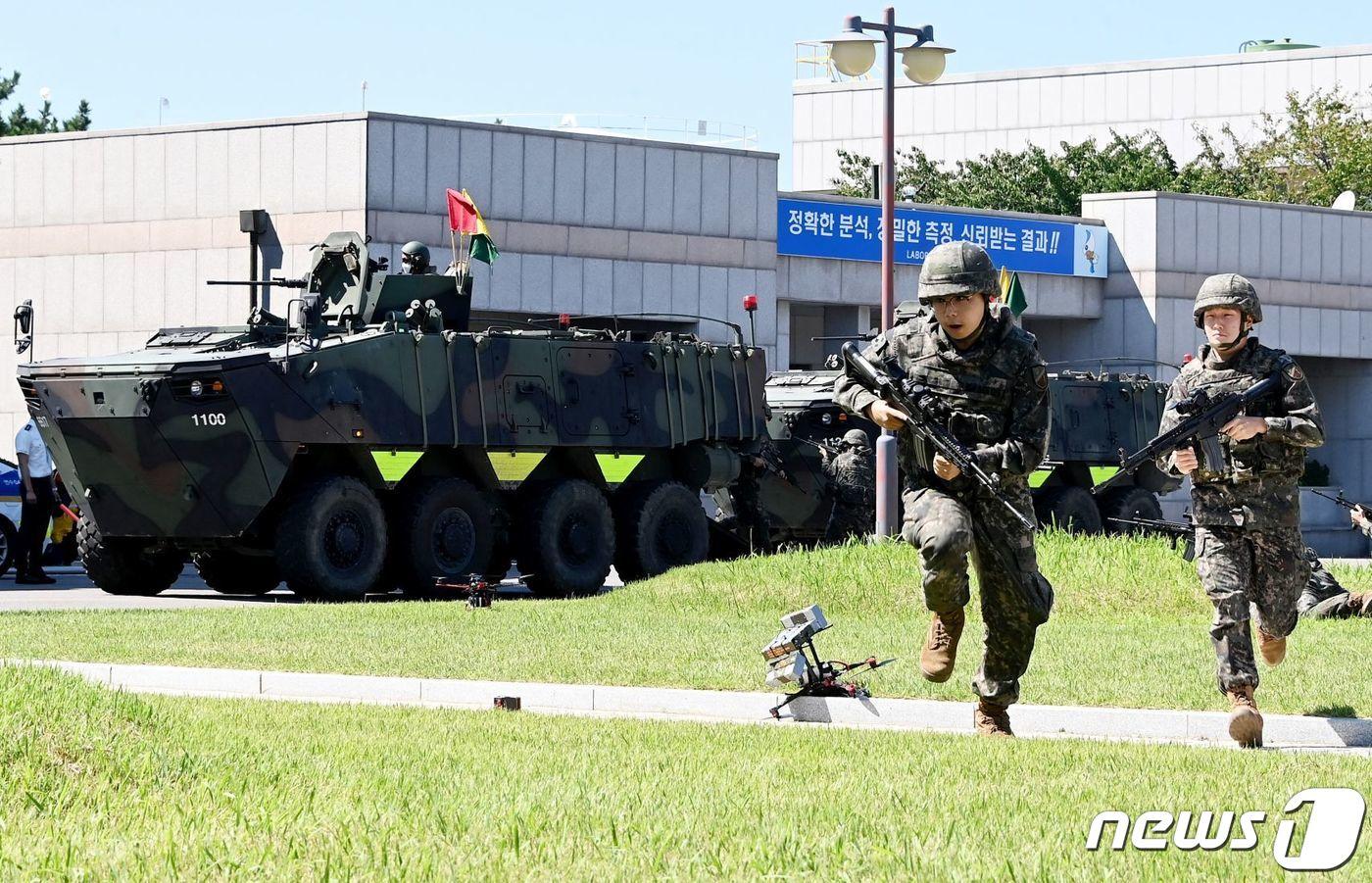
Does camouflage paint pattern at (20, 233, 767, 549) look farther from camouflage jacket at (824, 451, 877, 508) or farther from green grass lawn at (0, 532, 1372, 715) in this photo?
green grass lawn at (0, 532, 1372, 715)

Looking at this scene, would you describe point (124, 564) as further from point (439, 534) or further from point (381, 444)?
point (439, 534)

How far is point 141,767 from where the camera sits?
7406 millimetres

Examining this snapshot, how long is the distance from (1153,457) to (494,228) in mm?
24361

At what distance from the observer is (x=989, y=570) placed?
935cm

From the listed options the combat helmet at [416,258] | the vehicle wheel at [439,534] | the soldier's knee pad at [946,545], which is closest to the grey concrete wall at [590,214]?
the combat helmet at [416,258]

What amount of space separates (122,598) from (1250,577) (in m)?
13.1

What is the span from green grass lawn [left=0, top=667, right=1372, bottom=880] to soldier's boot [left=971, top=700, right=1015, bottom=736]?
30cm

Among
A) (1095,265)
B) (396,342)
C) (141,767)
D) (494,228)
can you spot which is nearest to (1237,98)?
(1095,265)

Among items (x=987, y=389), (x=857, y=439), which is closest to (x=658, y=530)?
(x=857, y=439)

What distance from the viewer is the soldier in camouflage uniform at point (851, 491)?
24.9 m

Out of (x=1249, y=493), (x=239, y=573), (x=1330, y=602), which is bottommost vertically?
(x=239, y=573)

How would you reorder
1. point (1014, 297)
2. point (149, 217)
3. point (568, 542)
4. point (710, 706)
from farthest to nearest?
point (149, 217) → point (1014, 297) → point (568, 542) → point (710, 706)

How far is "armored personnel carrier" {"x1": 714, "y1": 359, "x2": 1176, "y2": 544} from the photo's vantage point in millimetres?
24719

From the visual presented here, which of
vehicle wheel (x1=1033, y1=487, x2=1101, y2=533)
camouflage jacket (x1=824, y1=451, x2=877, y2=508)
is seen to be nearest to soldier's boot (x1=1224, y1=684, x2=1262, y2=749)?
camouflage jacket (x1=824, y1=451, x2=877, y2=508)
